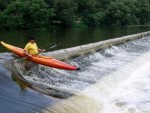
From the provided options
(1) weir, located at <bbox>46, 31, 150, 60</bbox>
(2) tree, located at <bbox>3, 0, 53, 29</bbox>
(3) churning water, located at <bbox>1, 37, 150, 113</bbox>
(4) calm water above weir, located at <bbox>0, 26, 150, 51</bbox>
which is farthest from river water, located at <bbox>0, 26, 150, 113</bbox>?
(2) tree, located at <bbox>3, 0, 53, 29</bbox>

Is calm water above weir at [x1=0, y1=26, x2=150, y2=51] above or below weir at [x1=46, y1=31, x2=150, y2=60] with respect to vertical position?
below

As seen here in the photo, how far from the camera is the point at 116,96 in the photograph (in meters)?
12.5

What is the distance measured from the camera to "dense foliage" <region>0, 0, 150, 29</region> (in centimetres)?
6462

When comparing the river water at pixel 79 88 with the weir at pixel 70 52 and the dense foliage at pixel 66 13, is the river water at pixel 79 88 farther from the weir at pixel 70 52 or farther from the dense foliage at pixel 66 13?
the dense foliage at pixel 66 13

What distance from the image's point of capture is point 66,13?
72125 mm

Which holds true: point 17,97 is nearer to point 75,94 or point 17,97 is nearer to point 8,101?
point 8,101

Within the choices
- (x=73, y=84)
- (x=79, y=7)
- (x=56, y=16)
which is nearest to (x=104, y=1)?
Result: (x=79, y=7)

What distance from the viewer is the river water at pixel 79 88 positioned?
9.59 metres

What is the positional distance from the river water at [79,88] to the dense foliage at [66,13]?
1850 inches

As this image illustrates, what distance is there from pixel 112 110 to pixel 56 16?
A: 63.4 meters

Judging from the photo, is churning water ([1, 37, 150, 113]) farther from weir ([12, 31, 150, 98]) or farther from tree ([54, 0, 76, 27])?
tree ([54, 0, 76, 27])

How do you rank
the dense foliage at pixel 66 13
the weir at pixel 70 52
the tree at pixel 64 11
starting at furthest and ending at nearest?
the tree at pixel 64 11, the dense foliage at pixel 66 13, the weir at pixel 70 52

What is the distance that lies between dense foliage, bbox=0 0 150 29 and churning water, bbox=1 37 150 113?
152 ft

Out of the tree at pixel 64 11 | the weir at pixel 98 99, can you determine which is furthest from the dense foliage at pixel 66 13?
the weir at pixel 98 99
